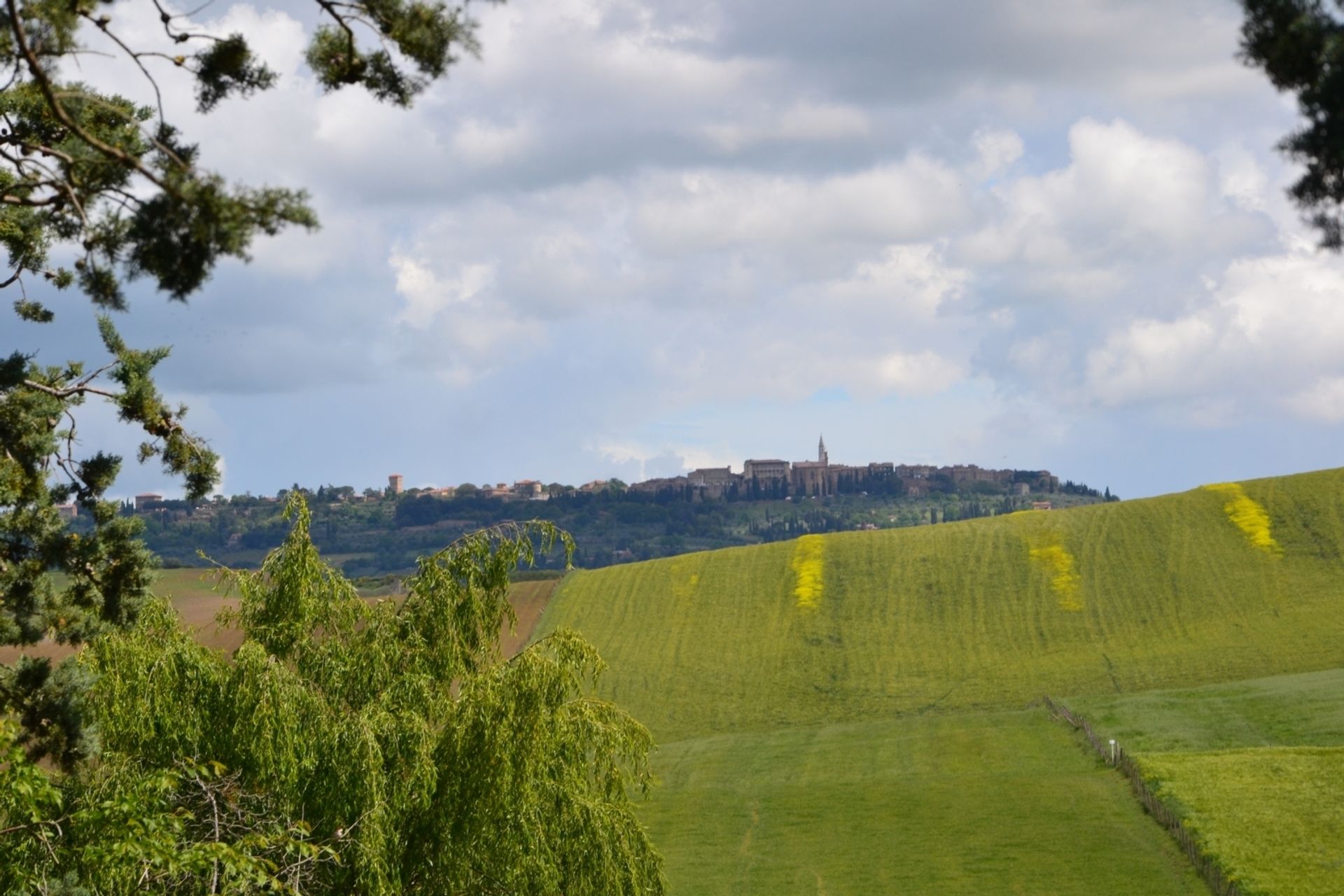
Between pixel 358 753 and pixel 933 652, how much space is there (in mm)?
57660

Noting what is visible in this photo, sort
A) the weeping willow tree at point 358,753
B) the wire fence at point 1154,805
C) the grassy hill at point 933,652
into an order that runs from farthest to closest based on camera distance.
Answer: the grassy hill at point 933,652, the wire fence at point 1154,805, the weeping willow tree at point 358,753

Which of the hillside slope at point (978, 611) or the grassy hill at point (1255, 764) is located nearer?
the grassy hill at point (1255, 764)

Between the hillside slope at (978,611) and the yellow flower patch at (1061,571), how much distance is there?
0.16 meters

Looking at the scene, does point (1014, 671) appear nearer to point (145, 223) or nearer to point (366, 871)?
point (366, 871)

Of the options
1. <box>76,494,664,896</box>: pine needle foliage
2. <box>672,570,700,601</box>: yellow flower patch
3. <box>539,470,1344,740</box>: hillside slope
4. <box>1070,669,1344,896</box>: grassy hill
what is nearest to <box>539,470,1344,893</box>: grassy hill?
<box>539,470,1344,740</box>: hillside slope

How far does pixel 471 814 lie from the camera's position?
65.9 feet

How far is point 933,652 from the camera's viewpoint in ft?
242

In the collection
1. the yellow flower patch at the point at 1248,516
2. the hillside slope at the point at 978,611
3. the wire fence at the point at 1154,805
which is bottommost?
the wire fence at the point at 1154,805

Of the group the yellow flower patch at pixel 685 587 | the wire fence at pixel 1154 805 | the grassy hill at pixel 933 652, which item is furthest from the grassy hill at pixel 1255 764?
the yellow flower patch at pixel 685 587

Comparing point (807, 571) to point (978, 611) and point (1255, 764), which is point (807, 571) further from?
point (1255, 764)

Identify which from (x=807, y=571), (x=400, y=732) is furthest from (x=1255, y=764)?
(x=807, y=571)

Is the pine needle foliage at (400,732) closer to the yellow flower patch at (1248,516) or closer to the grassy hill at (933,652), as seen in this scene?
the grassy hill at (933,652)

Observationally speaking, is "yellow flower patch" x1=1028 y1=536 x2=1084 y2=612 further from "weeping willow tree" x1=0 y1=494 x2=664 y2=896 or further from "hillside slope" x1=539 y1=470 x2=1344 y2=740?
"weeping willow tree" x1=0 y1=494 x2=664 y2=896

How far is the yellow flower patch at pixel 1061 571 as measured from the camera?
79.9m
